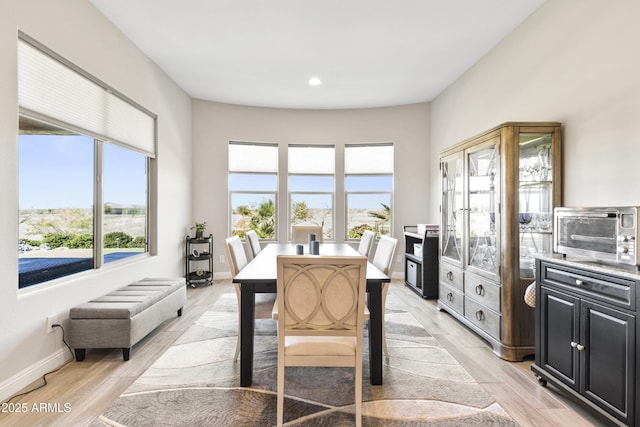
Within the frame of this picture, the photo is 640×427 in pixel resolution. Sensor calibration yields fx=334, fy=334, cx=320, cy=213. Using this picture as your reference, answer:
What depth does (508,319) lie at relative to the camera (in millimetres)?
2709

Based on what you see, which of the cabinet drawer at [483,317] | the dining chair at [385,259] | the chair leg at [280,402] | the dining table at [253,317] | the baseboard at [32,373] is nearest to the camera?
the chair leg at [280,402]

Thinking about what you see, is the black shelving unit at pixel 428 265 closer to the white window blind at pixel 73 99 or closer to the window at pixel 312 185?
the window at pixel 312 185

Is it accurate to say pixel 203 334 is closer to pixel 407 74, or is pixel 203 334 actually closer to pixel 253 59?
pixel 253 59

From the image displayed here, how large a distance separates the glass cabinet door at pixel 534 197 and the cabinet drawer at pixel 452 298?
0.90 m

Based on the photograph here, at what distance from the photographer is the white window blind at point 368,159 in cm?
584

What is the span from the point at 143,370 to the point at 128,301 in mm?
621

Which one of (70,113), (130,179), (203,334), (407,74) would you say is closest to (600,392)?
(203,334)

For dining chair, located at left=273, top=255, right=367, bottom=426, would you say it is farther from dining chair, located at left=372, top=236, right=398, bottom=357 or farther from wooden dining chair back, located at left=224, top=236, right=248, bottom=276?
wooden dining chair back, located at left=224, top=236, right=248, bottom=276

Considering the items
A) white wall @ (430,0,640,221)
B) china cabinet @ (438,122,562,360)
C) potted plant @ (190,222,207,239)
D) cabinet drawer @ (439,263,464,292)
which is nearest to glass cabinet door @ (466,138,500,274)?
china cabinet @ (438,122,562,360)

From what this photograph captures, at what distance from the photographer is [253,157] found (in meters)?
5.84

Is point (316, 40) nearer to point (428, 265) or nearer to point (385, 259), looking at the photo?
point (385, 259)

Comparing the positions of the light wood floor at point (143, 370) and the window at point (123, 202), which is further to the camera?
the window at point (123, 202)

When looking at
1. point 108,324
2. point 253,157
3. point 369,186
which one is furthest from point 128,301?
point 369,186

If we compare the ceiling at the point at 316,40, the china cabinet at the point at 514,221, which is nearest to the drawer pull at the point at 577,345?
the china cabinet at the point at 514,221
